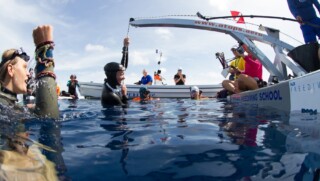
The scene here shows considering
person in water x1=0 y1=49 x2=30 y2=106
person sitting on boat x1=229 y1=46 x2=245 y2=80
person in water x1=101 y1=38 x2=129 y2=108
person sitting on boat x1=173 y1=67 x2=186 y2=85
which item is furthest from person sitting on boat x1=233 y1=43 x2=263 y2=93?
person sitting on boat x1=173 y1=67 x2=186 y2=85

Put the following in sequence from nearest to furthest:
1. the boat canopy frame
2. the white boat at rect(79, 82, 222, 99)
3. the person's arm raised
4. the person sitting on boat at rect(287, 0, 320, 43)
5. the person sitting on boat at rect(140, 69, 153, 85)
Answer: the person's arm raised < the person sitting on boat at rect(287, 0, 320, 43) < the boat canopy frame < the white boat at rect(79, 82, 222, 99) < the person sitting on boat at rect(140, 69, 153, 85)

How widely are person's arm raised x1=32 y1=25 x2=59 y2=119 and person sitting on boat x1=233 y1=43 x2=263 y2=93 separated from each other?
6.24 meters

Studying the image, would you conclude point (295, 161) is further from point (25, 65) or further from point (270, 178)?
point (25, 65)

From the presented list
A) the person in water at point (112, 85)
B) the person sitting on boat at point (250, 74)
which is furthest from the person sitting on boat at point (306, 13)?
the person in water at point (112, 85)

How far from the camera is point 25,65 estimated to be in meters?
3.38

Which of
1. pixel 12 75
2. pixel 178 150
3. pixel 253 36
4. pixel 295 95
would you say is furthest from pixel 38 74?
pixel 253 36

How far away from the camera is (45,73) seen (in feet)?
10.7

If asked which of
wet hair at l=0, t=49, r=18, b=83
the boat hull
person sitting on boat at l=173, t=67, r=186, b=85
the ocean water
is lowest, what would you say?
the ocean water

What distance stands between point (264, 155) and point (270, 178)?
1.45 feet

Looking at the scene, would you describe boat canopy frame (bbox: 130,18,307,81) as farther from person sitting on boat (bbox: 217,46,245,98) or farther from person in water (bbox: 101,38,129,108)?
person in water (bbox: 101,38,129,108)

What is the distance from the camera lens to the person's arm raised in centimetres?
321

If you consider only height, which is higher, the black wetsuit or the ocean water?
the black wetsuit

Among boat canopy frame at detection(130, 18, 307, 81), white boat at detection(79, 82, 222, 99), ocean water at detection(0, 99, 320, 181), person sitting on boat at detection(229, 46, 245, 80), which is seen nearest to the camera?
ocean water at detection(0, 99, 320, 181)

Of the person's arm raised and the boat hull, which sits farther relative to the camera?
the boat hull
